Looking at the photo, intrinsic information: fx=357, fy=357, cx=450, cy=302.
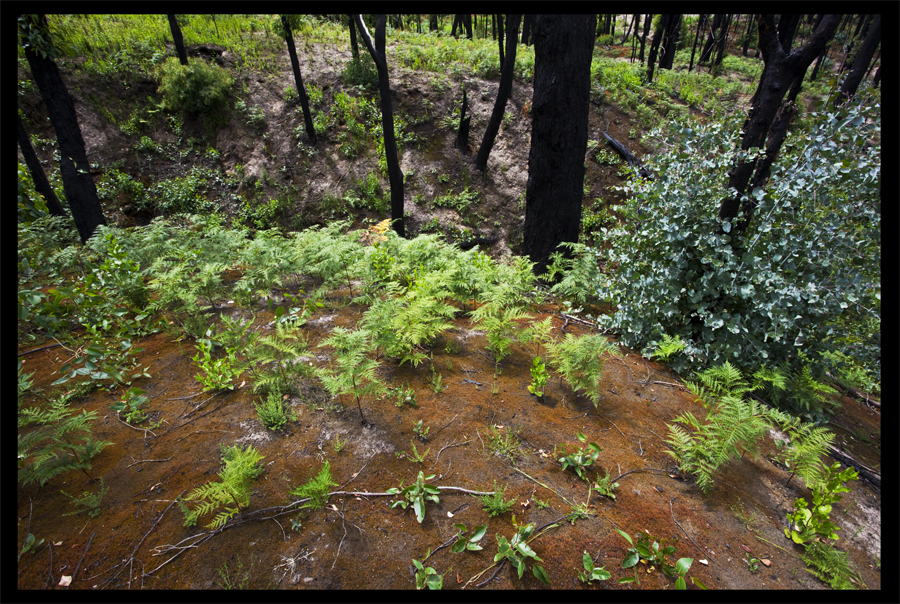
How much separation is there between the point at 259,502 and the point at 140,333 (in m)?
3.03

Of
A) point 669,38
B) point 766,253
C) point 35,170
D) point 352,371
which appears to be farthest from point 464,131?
point 669,38

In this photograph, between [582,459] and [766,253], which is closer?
[582,459]

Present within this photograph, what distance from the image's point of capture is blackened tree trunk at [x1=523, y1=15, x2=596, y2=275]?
4.97 m

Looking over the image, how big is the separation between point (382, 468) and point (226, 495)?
0.93m

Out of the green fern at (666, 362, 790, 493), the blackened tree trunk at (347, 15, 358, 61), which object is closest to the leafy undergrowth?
the green fern at (666, 362, 790, 493)

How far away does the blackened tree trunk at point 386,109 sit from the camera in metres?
8.16

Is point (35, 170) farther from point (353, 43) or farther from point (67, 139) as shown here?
point (353, 43)

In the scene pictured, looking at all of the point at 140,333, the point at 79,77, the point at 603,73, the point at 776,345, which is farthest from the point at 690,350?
the point at 79,77

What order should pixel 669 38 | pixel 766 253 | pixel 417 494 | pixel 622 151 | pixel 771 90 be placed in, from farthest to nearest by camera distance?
1. pixel 669 38
2. pixel 622 151
3. pixel 771 90
4. pixel 766 253
5. pixel 417 494

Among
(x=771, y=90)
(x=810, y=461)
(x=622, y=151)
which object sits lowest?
(x=810, y=461)

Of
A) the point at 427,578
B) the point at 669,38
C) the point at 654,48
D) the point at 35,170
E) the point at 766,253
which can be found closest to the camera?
the point at 427,578

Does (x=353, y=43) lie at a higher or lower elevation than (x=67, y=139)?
higher

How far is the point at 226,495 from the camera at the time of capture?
2.10m

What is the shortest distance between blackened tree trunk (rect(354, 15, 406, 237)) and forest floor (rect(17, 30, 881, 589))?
688 centimetres
